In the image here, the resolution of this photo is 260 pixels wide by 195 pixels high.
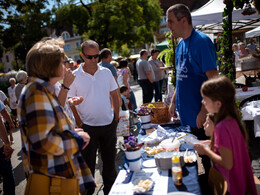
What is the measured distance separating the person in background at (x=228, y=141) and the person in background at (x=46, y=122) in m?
0.96

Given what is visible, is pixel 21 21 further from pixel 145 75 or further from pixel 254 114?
pixel 254 114

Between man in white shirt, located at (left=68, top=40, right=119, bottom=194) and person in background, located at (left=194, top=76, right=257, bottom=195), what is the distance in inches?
58.4

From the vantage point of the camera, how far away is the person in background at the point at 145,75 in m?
7.55

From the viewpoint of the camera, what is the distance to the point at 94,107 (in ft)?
9.91

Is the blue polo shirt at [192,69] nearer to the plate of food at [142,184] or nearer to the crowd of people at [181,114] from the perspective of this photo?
the crowd of people at [181,114]

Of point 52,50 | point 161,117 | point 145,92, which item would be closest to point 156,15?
point 145,92

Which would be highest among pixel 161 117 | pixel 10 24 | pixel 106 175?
pixel 10 24

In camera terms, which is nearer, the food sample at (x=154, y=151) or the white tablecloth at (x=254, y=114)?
the food sample at (x=154, y=151)

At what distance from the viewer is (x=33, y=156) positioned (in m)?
1.64

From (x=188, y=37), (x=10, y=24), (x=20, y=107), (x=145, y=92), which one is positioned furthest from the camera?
(x=10, y=24)

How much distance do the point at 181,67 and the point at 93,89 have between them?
1.09 metres

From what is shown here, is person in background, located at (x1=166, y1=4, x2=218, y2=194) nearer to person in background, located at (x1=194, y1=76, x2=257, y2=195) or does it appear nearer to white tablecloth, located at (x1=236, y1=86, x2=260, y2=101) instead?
person in background, located at (x1=194, y1=76, x2=257, y2=195)

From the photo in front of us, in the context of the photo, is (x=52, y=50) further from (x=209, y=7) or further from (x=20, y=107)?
(x=209, y=7)

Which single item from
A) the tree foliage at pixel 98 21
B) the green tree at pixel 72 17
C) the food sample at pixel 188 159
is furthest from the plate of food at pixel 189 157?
the green tree at pixel 72 17
